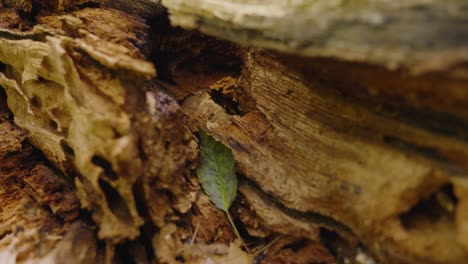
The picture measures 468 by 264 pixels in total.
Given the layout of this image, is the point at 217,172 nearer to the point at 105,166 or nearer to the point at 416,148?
the point at 105,166

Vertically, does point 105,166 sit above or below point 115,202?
above

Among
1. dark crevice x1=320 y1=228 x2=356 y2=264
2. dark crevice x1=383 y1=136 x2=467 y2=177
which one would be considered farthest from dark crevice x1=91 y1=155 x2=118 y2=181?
dark crevice x1=383 y1=136 x2=467 y2=177

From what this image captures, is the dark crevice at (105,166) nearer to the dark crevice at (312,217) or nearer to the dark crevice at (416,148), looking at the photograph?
the dark crevice at (312,217)

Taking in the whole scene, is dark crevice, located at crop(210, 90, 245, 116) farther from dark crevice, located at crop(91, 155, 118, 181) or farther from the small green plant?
dark crevice, located at crop(91, 155, 118, 181)

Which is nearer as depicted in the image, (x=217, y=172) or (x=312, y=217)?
(x=312, y=217)

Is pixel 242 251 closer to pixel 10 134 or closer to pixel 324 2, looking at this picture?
pixel 324 2

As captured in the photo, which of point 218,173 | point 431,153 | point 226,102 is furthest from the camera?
point 226,102

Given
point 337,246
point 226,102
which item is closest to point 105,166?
point 226,102
